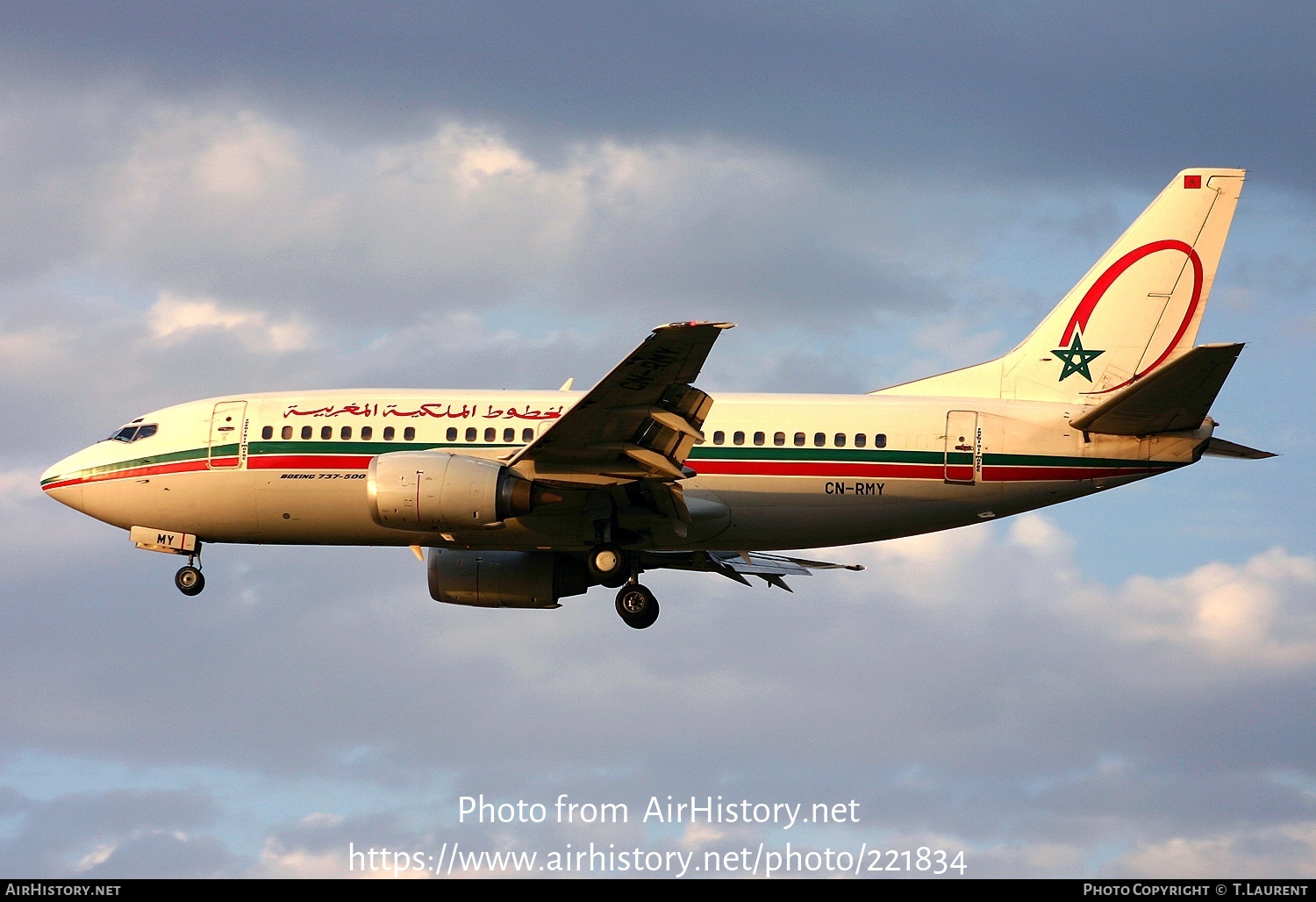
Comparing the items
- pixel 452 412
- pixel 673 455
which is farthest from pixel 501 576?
pixel 673 455

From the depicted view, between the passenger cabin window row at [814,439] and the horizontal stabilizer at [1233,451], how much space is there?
24.2 ft

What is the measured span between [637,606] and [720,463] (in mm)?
4049

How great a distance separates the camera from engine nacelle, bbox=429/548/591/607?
4497 centimetres

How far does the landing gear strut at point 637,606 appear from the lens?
42406mm

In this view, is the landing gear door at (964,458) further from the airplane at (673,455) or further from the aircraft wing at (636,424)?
the aircraft wing at (636,424)

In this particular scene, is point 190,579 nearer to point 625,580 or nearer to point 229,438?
point 229,438

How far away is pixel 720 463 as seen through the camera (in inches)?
1619

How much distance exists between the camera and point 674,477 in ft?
129

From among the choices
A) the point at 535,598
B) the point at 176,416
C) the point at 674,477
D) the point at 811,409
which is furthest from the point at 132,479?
the point at 811,409

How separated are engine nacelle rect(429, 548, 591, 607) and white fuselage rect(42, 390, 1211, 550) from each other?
2809mm

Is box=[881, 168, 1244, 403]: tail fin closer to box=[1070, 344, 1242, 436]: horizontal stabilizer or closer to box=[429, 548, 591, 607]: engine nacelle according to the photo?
box=[1070, 344, 1242, 436]: horizontal stabilizer
